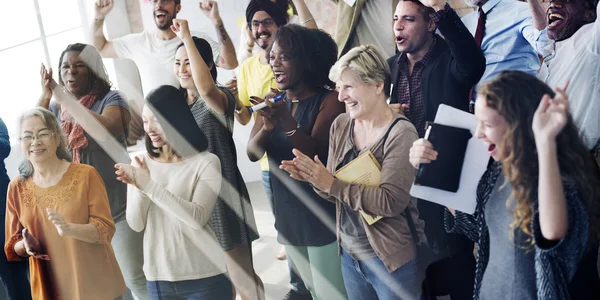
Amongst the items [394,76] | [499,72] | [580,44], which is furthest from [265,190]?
[580,44]

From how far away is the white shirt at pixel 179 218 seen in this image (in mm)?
2434

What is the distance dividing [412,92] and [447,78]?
0.43ft

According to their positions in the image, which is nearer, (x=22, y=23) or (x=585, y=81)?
(x=585, y=81)

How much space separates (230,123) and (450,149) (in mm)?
1008

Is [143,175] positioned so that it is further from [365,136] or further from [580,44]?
[580,44]

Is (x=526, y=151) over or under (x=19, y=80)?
under

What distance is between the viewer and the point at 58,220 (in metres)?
2.61

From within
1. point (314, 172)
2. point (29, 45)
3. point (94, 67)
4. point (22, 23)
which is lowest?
point (314, 172)

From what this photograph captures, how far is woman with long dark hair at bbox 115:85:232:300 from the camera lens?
2.44 m

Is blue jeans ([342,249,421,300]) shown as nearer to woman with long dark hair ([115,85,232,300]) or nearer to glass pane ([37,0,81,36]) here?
woman with long dark hair ([115,85,232,300])

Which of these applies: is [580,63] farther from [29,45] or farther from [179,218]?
[29,45]

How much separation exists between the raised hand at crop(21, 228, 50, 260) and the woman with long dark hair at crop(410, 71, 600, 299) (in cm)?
205

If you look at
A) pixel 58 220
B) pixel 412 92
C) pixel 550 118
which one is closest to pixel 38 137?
pixel 58 220

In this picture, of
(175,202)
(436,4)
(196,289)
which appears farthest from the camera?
(196,289)
